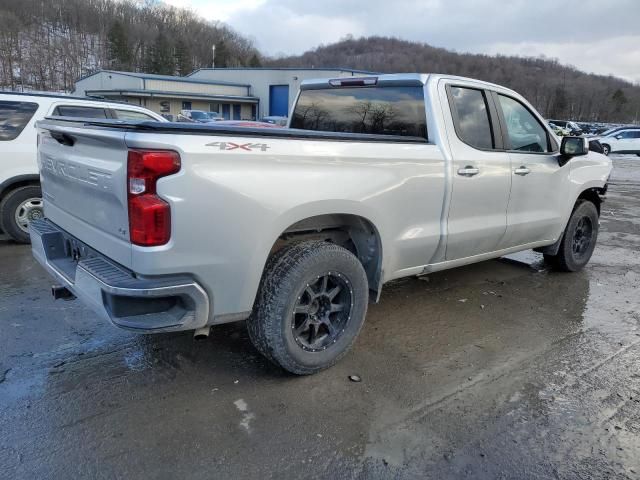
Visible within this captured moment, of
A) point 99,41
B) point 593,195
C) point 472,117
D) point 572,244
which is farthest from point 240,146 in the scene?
point 99,41

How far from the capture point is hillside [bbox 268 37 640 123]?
106 meters

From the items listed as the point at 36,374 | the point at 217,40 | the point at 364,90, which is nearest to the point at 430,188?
the point at 364,90

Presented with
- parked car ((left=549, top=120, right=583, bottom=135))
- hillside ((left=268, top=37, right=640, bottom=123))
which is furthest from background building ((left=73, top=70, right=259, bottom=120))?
hillside ((left=268, top=37, right=640, bottom=123))

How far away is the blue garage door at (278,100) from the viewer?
1910 inches

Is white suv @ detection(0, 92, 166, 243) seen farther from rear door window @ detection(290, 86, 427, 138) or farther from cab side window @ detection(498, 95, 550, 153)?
cab side window @ detection(498, 95, 550, 153)

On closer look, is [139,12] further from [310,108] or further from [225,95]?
[310,108]

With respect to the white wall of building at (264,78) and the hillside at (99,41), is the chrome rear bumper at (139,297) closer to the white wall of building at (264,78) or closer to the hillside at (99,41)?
the white wall of building at (264,78)

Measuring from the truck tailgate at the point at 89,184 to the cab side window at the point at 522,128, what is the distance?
3.41m

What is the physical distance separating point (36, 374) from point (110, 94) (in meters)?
46.5

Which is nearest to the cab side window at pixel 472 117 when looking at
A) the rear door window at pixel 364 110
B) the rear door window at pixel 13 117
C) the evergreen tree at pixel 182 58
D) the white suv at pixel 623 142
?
the rear door window at pixel 364 110

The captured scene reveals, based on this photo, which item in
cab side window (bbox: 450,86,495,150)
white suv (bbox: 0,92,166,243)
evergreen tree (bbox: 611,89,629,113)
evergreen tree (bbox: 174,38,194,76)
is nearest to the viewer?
cab side window (bbox: 450,86,495,150)

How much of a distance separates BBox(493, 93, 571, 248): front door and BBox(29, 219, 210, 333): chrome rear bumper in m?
3.08

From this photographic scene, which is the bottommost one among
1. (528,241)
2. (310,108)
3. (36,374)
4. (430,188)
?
(36,374)

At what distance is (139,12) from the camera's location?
115750 mm
